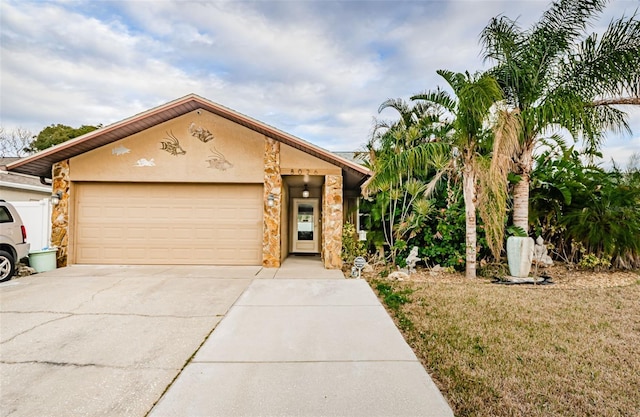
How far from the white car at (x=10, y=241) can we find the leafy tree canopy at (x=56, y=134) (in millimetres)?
16873

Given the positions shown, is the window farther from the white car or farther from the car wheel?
the car wheel

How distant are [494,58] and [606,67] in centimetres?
246

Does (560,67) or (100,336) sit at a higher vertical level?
(560,67)

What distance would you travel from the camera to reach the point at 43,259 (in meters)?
7.62

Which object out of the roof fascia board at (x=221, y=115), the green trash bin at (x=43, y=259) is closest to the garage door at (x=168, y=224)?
the green trash bin at (x=43, y=259)

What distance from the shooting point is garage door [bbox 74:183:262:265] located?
8445 mm

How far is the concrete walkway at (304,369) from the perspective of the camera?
2.47 meters

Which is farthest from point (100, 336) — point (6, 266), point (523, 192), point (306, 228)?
point (523, 192)

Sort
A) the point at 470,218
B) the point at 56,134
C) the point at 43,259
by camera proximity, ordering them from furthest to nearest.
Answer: the point at 56,134 → the point at 43,259 → the point at 470,218

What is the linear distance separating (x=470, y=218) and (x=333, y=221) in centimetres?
335

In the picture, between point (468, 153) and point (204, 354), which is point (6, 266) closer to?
point (204, 354)

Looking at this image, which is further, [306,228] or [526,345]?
[306,228]

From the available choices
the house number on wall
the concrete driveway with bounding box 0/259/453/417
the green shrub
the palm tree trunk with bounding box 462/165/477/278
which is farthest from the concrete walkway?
the house number on wall

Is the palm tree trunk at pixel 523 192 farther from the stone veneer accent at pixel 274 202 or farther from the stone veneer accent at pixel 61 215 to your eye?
the stone veneer accent at pixel 61 215
